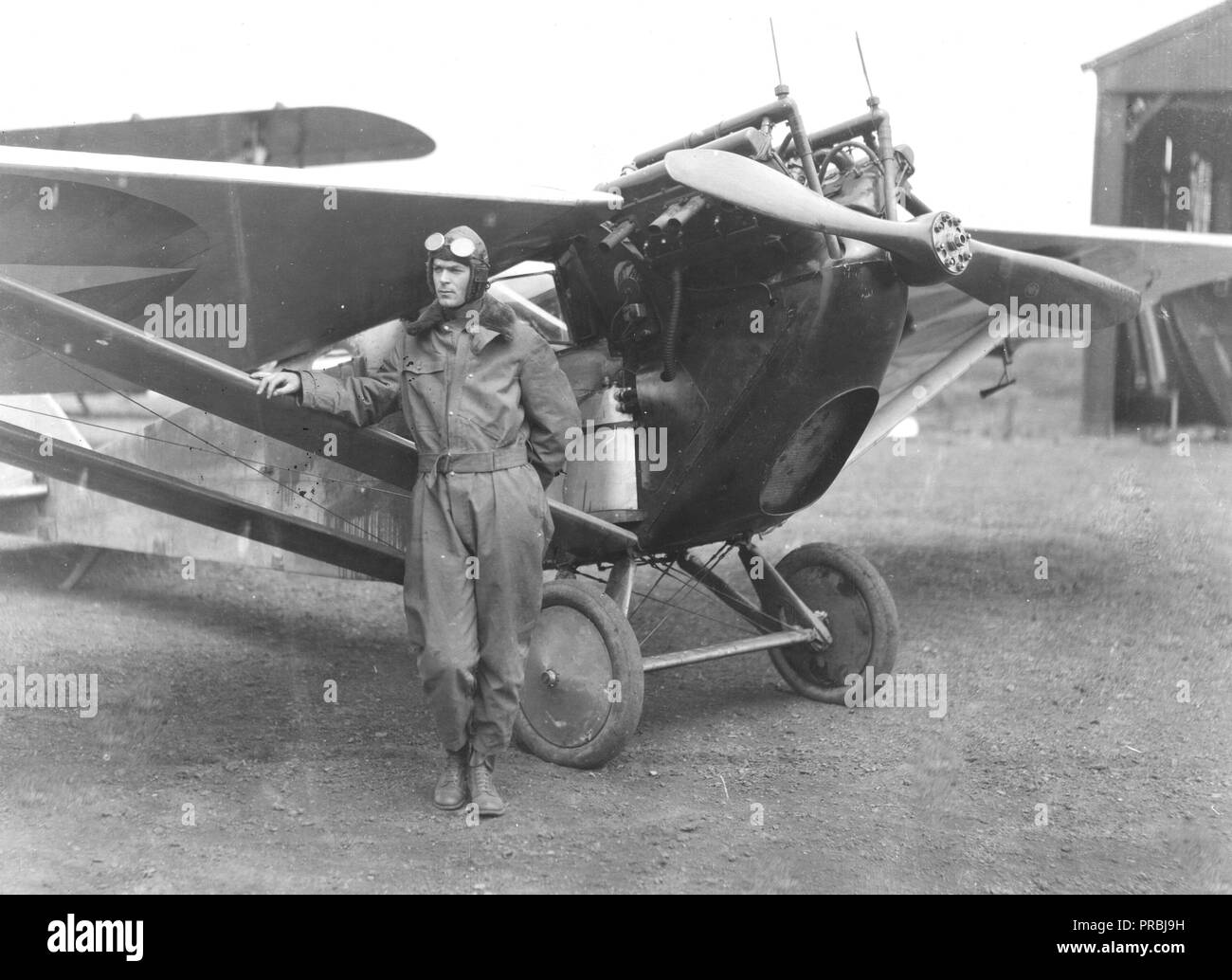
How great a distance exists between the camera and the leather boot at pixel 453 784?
369 centimetres

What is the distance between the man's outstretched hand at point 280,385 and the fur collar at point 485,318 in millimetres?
417

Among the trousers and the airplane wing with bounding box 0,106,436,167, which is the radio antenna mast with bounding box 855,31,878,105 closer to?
the trousers

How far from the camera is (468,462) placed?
358 cm

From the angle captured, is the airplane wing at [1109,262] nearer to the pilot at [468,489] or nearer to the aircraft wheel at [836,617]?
the aircraft wheel at [836,617]

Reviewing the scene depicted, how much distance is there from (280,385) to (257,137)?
3099 millimetres

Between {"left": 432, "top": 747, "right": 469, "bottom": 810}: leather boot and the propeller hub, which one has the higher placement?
the propeller hub

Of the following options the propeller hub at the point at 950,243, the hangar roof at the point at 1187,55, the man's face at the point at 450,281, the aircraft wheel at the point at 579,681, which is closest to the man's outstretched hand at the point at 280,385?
the man's face at the point at 450,281

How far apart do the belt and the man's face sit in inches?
19.4

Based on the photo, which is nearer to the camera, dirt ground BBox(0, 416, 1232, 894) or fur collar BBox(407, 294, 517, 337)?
dirt ground BBox(0, 416, 1232, 894)

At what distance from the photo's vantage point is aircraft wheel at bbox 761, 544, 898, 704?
496cm

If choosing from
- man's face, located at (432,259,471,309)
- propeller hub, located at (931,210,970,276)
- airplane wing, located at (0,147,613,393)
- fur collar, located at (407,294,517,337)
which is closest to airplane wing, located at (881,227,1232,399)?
propeller hub, located at (931,210,970,276)

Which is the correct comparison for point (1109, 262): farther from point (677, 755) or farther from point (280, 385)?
point (280, 385)

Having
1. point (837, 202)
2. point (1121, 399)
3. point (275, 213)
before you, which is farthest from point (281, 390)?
point (1121, 399)

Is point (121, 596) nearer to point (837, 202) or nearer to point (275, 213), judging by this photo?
point (275, 213)
